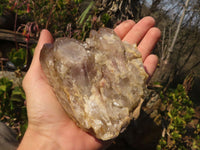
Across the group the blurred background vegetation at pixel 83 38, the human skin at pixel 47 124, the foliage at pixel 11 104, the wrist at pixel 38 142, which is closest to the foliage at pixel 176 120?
the blurred background vegetation at pixel 83 38

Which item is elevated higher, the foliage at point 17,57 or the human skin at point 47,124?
the foliage at point 17,57

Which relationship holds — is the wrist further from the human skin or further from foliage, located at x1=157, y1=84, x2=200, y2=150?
foliage, located at x1=157, y1=84, x2=200, y2=150

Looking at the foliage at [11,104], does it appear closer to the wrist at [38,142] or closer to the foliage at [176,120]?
the wrist at [38,142]

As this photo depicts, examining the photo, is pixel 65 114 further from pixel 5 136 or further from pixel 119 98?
pixel 5 136

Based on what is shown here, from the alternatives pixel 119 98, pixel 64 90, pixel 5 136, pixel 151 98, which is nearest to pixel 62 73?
pixel 64 90

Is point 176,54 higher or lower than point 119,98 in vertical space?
lower

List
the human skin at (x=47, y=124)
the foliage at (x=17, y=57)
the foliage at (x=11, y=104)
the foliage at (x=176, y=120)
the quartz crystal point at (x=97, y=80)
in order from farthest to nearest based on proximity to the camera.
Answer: the foliage at (x=176, y=120) → the foliage at (x=11, y=104) → the foliage at (x=17, y=57) → the human skin at (x=47, y=124) → the quartz crystal point at (x=97, y=80)
